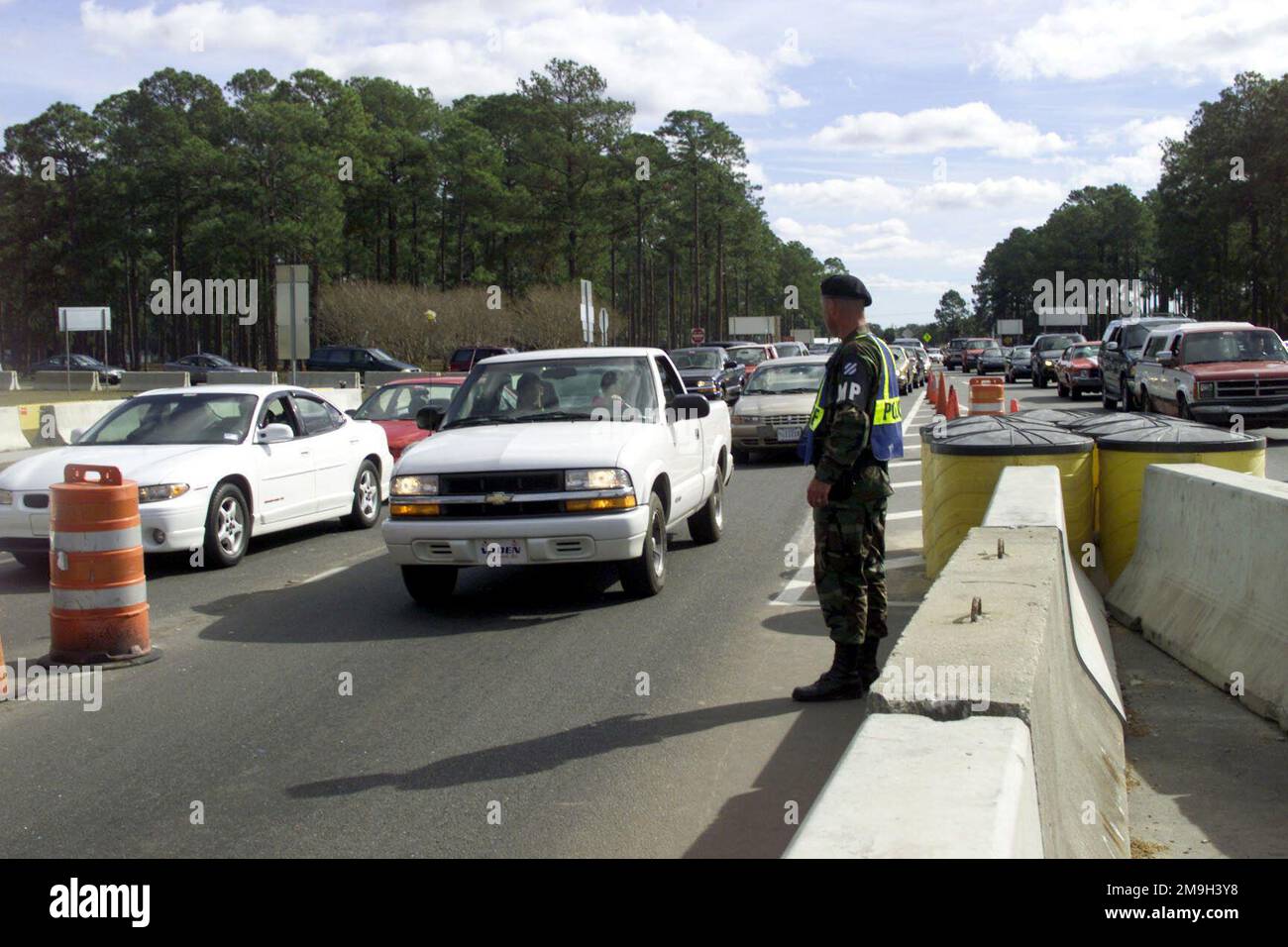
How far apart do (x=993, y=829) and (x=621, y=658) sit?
4.81 meters

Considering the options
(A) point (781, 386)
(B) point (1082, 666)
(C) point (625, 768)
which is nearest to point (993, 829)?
(C) point (625, 768)

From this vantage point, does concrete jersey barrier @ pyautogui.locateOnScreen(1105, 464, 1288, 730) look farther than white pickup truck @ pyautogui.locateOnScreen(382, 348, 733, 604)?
No

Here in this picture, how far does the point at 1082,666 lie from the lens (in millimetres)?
5895

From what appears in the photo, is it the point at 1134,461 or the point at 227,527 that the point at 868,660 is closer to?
the point at 1134,461

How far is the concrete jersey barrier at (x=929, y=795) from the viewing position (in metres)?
2.79

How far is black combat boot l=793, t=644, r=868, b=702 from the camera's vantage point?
651 centimetres

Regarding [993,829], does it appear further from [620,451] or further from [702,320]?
[702,320]

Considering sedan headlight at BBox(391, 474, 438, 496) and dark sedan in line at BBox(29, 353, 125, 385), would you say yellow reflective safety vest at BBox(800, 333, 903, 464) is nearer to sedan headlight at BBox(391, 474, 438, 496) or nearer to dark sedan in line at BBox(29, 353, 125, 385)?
sedan headlight at BBox(391, 474, 438, 496)

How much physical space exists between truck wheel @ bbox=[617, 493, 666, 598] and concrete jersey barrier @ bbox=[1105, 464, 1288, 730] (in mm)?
3038

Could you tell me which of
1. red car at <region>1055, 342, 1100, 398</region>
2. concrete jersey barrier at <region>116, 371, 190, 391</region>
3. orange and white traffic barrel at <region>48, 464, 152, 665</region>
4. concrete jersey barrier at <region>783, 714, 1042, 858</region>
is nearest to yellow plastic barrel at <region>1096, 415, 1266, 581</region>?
concrete jersey barrier at <region>783, 714, 1042, 858</region>

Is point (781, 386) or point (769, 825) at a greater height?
point (781, 386)

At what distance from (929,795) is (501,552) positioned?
5.85m

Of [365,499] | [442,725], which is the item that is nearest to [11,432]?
[365,499]
